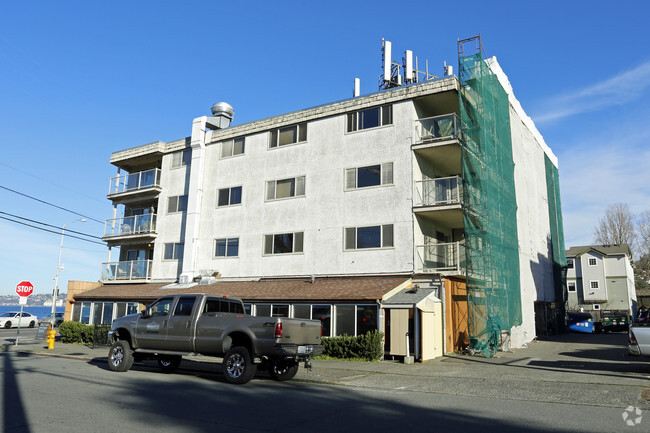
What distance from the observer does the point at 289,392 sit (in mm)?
10781

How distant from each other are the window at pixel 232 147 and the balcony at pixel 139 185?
5288 mm

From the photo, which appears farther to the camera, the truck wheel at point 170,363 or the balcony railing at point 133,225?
the balcony railing at point 133,225

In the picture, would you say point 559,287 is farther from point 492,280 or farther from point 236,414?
point 236,414

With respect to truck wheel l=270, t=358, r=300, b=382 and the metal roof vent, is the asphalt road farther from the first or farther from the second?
the metal roof vent

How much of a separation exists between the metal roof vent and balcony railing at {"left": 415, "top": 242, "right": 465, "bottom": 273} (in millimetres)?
16035

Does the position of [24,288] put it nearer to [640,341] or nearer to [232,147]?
[232,147]

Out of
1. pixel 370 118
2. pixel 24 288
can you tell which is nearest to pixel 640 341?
pixel 370 118

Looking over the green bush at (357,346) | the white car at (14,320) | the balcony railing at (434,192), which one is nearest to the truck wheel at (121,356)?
the green bush at (357,346)

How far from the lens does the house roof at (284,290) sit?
65.1ft

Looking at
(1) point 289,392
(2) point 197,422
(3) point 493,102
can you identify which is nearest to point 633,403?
(1) point 289,392

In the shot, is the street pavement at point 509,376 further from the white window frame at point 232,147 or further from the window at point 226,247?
the white window frame at point 232,147

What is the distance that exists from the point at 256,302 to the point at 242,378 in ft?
35.5

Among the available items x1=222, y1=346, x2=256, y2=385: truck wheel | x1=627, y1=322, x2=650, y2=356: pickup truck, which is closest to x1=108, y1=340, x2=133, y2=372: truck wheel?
x1=222, y1=346, x2=256, y2=385: truck wheel

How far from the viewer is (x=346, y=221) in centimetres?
2325
